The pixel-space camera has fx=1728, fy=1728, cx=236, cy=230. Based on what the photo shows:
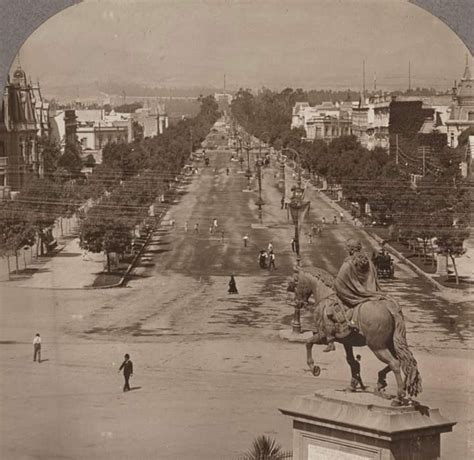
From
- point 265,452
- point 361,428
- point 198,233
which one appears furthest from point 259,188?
point 361,428

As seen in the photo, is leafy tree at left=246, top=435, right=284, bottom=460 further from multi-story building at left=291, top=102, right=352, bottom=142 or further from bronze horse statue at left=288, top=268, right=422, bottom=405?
multi-story building at left=291, top=102, right=352, bottom=142

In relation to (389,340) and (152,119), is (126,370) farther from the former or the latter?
(389,340)

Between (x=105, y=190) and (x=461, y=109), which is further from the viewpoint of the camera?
(x=105, y=190)

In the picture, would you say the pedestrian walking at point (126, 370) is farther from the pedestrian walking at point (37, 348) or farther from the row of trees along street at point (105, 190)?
the row of trees along street at point (105, 190)

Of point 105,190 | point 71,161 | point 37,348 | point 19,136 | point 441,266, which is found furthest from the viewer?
point 105,190

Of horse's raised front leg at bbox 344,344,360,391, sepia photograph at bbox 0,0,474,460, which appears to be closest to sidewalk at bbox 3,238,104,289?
sepia photograph at bbox 0,0,474,460

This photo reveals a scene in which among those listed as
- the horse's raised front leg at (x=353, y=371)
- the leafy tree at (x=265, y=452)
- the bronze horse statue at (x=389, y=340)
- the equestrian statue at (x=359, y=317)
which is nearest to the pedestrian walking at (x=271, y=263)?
the leafy tree at (x=265, y=452)

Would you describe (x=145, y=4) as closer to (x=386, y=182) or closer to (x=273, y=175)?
(x=273, y=175)
